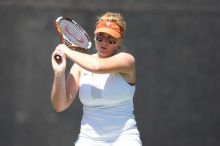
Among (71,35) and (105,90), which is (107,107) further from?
(71,35)

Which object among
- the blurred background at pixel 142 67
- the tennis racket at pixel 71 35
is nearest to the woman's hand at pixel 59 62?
the tennis racket at pixel 71 35

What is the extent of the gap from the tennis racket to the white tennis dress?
257 mm

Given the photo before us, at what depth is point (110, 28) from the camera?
11.5ft

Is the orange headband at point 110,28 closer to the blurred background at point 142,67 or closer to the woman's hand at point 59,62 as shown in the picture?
the woman's hand at point 59,62

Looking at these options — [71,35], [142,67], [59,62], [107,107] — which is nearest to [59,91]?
[59,62]

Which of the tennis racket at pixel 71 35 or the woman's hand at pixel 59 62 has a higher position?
the tennis racket at pixel 71 35

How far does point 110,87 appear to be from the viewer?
3.47 metres

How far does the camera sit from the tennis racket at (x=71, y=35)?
3.66 meters

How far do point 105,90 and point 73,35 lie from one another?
441mm

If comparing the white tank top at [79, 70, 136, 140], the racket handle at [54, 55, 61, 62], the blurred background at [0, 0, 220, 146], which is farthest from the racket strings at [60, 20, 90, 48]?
the blurred background at [0, 0, 220, 146]

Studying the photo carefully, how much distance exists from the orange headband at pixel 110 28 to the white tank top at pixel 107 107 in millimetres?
206

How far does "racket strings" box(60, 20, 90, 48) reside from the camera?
3.69 m

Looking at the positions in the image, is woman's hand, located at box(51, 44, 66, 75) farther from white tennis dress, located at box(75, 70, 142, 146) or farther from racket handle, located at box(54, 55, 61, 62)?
white tennis dress, located at box(75, 70, 142, 146)

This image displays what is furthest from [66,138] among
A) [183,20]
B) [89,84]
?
[89,84]
